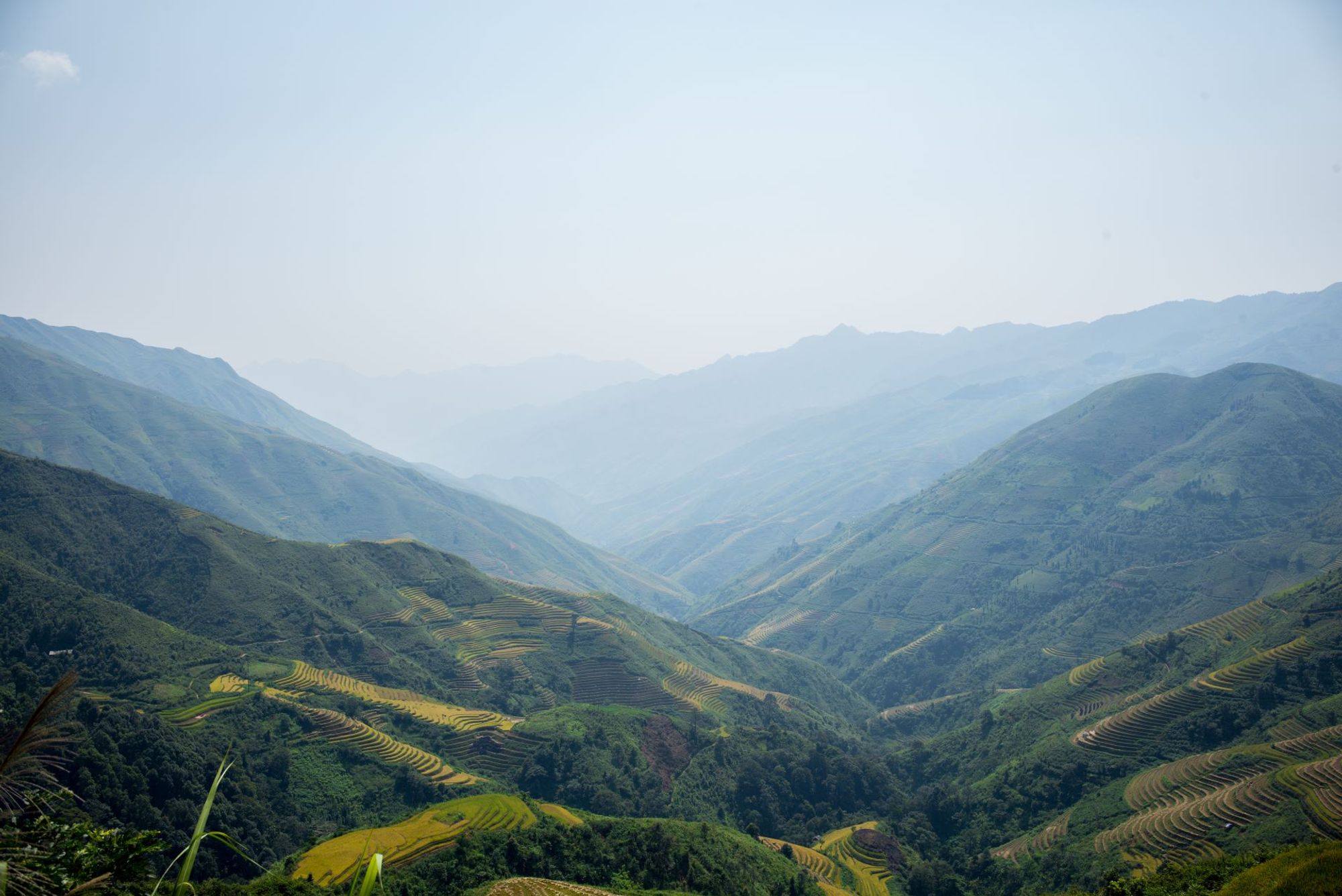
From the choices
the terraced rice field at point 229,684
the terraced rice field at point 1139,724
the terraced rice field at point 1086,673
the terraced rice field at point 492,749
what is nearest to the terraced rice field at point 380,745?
the terraced rice field at point 492,749

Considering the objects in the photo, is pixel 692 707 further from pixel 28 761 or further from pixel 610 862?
pixel 28 761

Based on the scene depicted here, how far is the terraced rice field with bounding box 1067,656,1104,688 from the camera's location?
94.4m

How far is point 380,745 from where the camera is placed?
7006cm

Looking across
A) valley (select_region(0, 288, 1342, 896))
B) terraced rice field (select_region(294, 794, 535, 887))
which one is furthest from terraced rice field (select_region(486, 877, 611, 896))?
terraced rice field (select_region(294, 794, 535, 887))

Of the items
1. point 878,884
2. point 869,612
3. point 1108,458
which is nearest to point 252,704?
point 878,884

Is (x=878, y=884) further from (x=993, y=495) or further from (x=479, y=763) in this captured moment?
(x=993, y=495)

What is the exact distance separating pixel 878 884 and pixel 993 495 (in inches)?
5705

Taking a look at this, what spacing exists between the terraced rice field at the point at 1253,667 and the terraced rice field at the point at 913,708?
4895 cm

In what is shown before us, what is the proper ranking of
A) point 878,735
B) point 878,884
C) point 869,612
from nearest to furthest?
point 878,884 → point 878,735 → point 869,612

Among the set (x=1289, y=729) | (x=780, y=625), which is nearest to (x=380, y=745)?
(x=1289, y=729)

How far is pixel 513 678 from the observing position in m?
99.4

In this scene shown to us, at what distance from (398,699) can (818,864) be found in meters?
48.4

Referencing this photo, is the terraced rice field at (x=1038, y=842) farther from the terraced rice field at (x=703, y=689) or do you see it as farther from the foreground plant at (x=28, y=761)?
the foreground plant at (x=28, y=761)

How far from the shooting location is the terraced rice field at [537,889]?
40.4 metres
